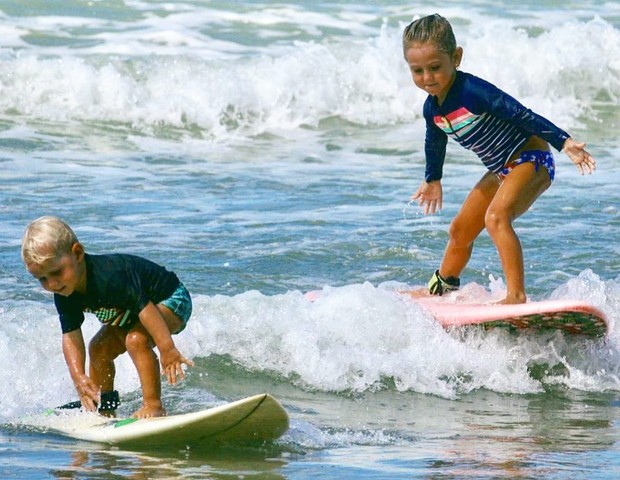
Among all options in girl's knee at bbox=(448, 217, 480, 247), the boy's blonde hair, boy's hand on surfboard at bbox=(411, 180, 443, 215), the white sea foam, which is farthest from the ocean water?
the boy's blonde hair

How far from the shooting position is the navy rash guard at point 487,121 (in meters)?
6.70

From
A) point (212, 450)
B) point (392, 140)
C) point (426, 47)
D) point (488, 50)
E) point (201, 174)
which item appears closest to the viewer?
point (212, 450)

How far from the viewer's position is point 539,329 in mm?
7020

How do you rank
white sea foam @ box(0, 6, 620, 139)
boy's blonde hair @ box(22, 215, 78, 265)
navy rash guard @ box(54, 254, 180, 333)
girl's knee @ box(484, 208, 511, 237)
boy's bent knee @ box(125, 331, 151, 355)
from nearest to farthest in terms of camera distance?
boy's blonde hair @ box(22, 215, 78, 265)
navy rash guard @ box(54, 254, 180, 333)
boy's bent knee @ box(125, 331, 151, 355)
girl's knee @ box(484, 208, 511, 237)
white sea foam @ box(0, 6, 620, 139)

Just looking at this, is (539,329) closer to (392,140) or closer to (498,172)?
(498,172)

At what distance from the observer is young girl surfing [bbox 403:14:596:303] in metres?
6.62

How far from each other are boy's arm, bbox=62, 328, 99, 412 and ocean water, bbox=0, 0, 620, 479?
0.21 metres

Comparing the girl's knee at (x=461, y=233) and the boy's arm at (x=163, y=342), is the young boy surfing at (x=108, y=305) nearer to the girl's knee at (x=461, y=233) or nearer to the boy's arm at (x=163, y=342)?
the boy's arm at (x=163, y=342)

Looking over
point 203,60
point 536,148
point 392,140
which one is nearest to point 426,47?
point 536,148

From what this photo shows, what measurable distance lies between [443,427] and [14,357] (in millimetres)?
2292

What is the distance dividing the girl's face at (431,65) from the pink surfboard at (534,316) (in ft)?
4.07

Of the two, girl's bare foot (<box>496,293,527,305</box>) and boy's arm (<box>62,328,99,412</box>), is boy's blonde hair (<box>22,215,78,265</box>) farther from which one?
girl's bare foot (<box>496,293,527,305</box>)

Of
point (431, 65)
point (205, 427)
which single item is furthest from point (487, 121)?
point (205, 427)

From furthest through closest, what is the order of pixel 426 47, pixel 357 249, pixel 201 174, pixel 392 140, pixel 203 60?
pixel 203 60
pixel 392 140
pixel 201 174
pixel 357 249
pixel 426 47
